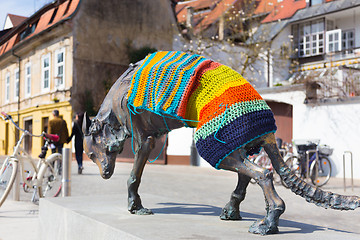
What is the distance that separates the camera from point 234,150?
9.78 feet

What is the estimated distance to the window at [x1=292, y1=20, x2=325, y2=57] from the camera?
78.0 feet

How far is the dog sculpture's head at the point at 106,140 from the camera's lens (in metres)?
4.02

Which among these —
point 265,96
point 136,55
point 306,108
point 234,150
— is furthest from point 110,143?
point 136,55

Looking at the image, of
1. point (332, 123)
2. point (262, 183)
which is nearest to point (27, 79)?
point (332, 123)

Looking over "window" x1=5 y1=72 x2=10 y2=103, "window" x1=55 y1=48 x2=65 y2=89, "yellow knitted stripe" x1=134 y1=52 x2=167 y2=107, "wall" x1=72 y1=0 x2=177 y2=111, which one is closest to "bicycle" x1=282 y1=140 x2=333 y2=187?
"yellow knitted stripe" x1=134 y1=52 x2=167 y2=107

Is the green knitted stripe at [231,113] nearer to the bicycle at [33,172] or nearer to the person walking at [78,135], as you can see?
the bicycle at [33,172]

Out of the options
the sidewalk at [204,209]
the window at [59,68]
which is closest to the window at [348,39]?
the sidewalk at [204,209]

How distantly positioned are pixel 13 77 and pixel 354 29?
21054 millimetres

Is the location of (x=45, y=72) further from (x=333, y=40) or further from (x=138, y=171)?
(x=138, y=171)

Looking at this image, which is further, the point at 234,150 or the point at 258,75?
the point at 258,75

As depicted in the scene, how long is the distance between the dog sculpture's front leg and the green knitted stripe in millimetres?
918

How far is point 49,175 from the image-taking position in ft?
23.5

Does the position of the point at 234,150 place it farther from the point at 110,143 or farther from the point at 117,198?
the point at 117,198

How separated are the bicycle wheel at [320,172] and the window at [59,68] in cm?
1478
